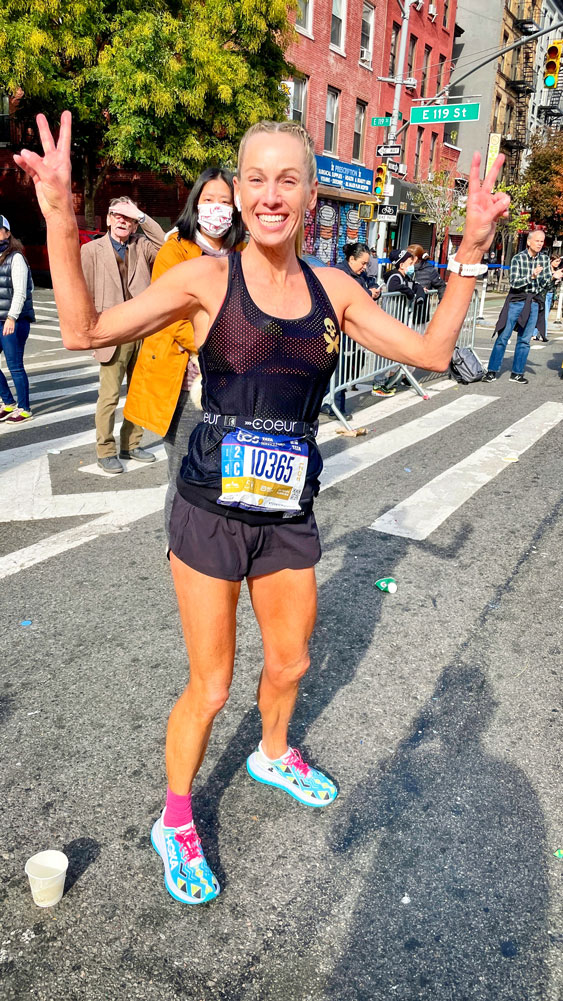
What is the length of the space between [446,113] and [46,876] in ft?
67.3

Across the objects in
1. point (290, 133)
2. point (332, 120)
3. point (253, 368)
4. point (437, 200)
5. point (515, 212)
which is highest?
point (332, 120)

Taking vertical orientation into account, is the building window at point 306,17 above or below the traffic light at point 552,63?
above

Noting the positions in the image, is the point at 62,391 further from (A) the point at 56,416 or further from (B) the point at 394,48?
(B) the point at 394,48

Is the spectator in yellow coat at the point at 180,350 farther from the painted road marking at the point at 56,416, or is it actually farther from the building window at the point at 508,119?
the building window at the point at 508,119

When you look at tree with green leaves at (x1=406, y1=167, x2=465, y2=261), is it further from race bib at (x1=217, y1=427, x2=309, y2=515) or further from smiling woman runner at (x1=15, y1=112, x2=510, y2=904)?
race bib at (x1=217, y1=427, x2=309, y2=515)

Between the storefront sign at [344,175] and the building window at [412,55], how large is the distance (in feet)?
25.2

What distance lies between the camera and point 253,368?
2049 millimetres

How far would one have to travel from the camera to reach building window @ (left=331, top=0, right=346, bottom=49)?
28.1m

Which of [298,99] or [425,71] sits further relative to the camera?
[425,71]

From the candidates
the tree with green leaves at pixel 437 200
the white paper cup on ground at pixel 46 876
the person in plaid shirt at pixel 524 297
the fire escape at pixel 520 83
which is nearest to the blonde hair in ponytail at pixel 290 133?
the white paper cup on ground at pixel 46 876

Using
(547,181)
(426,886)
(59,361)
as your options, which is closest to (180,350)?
(426,886)

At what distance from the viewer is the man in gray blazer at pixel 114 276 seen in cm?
605

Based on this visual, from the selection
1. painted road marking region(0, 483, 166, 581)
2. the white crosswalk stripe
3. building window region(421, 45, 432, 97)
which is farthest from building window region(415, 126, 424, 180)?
painted road marking region(0, 483, 166, 581)

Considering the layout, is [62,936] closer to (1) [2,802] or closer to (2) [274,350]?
(1) [2,802]
